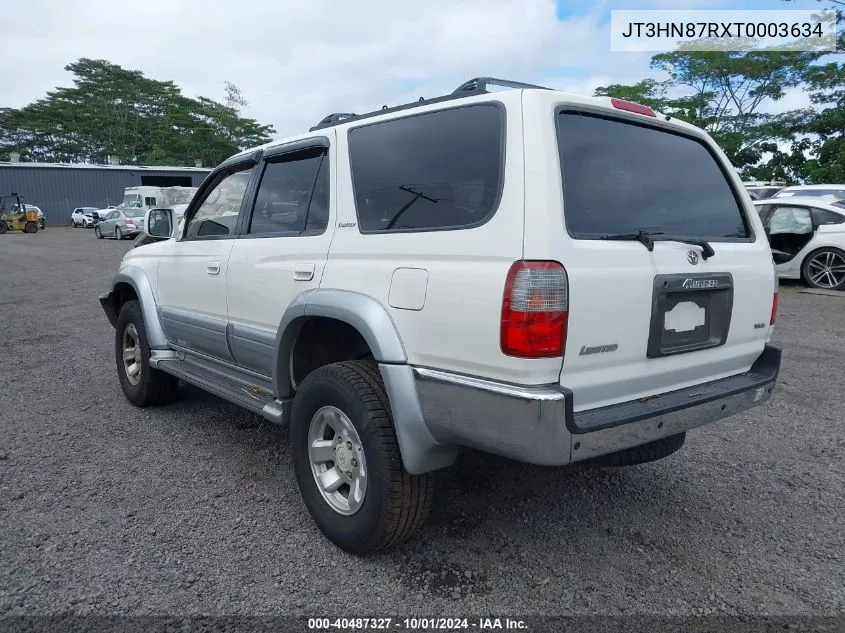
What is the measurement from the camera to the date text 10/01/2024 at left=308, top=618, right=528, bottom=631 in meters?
2.28

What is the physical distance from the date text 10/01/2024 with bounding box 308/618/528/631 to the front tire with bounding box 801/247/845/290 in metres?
9.97

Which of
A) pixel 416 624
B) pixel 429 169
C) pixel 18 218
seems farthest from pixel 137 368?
pixel 18 218

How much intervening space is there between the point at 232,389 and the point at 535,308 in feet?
6.99

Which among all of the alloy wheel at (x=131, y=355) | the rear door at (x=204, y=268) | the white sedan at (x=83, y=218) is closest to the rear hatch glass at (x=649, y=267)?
the rear door at (x=204, y=268)

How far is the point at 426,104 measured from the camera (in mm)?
2717

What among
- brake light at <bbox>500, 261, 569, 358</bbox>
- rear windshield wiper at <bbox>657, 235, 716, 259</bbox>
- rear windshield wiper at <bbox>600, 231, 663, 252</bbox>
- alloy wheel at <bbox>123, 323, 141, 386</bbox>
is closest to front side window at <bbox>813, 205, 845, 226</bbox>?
rear windshield wiper at <bbox>657, 235, 716, 259</bbox>

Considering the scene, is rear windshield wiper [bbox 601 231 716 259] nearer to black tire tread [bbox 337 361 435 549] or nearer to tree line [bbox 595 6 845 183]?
black tire tread [bbox 337 361 435 549]

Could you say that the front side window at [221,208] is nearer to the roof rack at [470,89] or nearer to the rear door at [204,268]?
the rear door at [204,268]

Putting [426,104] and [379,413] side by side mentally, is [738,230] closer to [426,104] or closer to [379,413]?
[426,104]

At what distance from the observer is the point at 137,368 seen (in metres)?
4.75

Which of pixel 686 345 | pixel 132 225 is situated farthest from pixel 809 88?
pixel 686 345

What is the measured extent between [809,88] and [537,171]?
32.7m

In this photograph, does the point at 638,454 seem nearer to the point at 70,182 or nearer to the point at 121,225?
the point at 121,225

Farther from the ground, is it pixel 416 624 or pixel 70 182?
pixel 70 182
